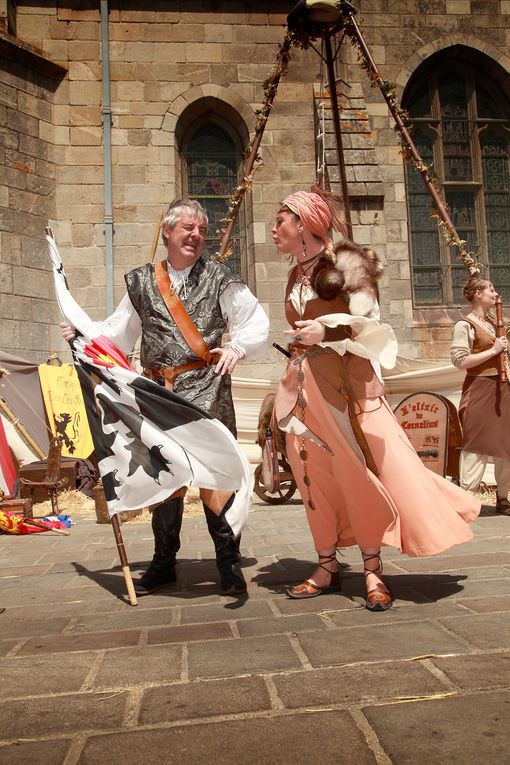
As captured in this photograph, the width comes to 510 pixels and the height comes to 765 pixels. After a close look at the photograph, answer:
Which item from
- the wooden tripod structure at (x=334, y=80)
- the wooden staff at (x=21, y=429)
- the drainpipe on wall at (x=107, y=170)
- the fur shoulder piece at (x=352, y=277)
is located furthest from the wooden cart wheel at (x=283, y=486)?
the drainpipe on wall at (x=107, y=170)

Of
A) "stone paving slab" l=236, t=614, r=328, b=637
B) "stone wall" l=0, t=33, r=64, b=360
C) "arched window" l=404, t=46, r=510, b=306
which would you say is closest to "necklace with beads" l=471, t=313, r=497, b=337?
"stone paving slab" l=236, t=614, r=328, b=637

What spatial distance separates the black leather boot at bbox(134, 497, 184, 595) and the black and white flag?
0.35 m

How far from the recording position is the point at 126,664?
2291mm

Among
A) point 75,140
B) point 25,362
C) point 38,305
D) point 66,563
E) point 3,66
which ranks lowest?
point 66,563

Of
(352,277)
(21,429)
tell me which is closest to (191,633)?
(352,277)

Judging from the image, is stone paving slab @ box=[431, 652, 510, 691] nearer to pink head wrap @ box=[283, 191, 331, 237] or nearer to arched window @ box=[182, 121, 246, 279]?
pink head wrap @ box=[283, 191, 331, 237]

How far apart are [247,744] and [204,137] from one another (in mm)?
12300

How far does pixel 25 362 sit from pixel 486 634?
8589 millimetres

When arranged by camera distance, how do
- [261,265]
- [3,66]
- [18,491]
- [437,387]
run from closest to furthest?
[18,491] < [437,387] < [3,66] < [261,265]

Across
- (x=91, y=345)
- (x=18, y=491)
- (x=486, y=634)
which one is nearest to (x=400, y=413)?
(x=18, y=491)

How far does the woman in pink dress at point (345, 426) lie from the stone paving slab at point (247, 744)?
1.30 meters

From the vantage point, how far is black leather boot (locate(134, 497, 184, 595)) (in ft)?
11.9

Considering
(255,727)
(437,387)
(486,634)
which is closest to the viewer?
(255,727)

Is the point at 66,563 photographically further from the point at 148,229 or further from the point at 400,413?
the point at 148,229
